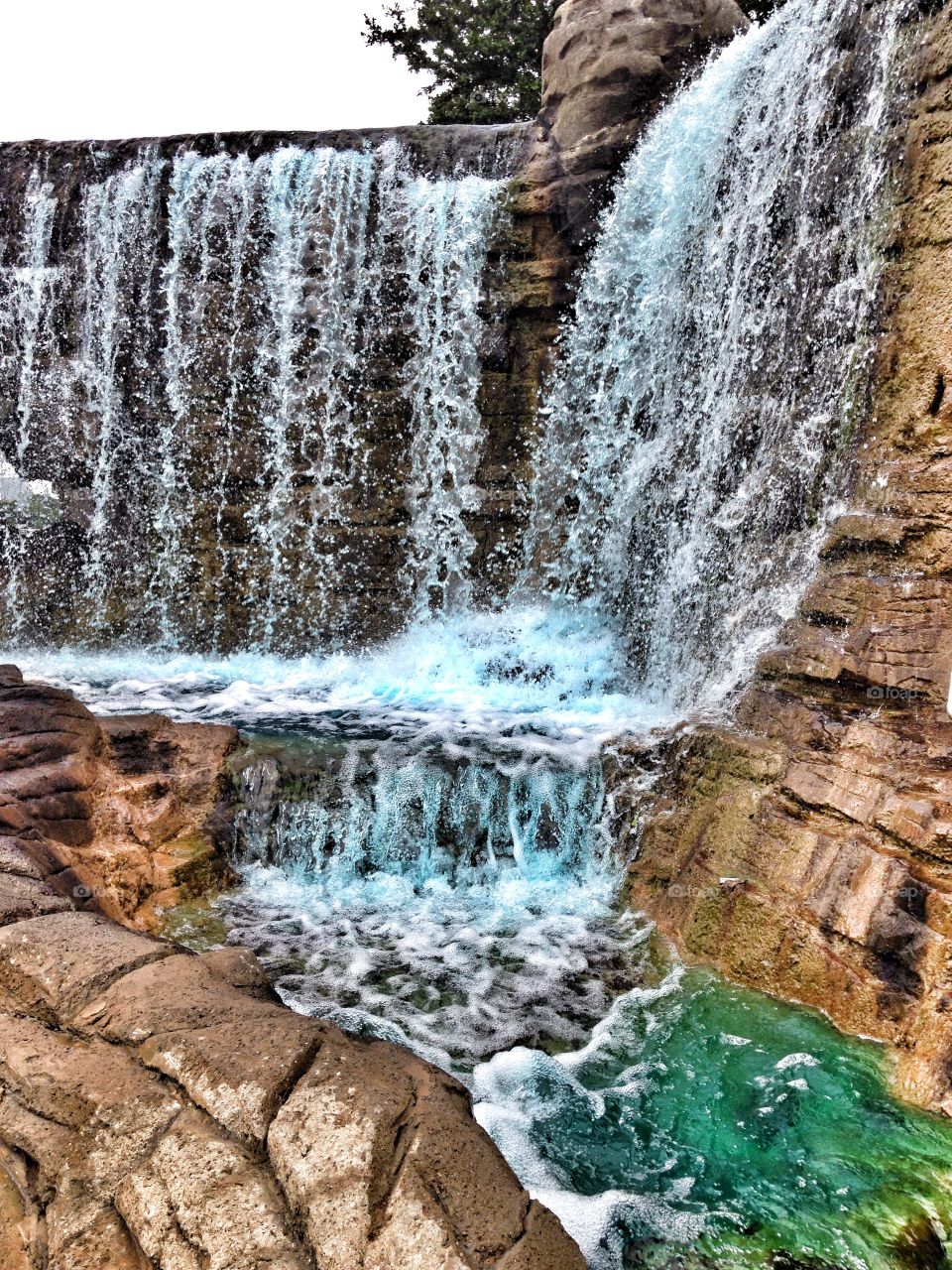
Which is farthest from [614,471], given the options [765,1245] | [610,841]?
[765,1245]

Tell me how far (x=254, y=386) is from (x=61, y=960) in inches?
334

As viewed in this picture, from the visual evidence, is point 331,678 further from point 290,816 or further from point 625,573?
point 290,816

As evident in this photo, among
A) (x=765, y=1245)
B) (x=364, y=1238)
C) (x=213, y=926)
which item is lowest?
(x=213, y=926)

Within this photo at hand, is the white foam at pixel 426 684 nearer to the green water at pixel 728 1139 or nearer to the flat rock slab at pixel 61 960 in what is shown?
the green water at pixel 728 1139

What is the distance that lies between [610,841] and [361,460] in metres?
5.73

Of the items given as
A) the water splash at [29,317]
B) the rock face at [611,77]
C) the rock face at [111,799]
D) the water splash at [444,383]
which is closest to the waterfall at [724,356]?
the rock face at [611,77]

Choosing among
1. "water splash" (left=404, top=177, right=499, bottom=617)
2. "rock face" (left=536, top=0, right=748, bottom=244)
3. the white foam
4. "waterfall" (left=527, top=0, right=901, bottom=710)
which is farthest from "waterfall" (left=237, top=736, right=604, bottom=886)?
"rock face" (left=536, top=0, right=748, bottom=244)

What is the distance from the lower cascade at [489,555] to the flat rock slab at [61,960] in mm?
1460

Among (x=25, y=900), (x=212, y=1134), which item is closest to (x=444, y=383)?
(x=25, y=900)

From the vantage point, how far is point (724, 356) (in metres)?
8.33

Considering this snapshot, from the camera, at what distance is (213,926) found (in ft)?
18.4

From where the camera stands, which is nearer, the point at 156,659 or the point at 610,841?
the point at 610,841

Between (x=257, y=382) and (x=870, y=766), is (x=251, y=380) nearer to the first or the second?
(x=257, y=382)

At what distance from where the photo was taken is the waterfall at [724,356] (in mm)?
6598
